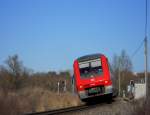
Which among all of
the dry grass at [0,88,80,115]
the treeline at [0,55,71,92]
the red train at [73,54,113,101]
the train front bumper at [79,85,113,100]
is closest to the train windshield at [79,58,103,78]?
the red train at [73,54,113,101]

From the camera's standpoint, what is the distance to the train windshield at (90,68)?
29.1m

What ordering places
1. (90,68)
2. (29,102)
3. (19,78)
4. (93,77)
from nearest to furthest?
1. (93,77)
2. (90,68)
3. (29,102)
4. (19,78)

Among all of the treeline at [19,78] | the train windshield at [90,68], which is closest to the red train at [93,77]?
the train windshield at [90,68]

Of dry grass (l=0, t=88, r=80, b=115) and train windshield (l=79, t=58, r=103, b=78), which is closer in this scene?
dry grass (l=0, t=88, r=80, b=115)

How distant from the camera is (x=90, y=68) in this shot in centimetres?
2916

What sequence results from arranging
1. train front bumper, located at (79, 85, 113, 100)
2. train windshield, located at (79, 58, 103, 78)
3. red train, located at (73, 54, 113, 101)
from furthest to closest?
train windshield, located at (79, 58, 103, 78), red train, located at (73, 54, 113, 101), train front bumper, located at (79, 85, 113, 100)

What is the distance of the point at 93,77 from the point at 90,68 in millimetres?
698

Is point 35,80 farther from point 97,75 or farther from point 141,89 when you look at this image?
point 97,75

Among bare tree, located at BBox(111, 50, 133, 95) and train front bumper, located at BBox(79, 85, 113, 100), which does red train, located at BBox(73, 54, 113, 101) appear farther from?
bare tree, located at BBox(111, 50, 133, 95)

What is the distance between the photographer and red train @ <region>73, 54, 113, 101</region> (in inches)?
1130

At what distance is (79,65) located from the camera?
2941 cm

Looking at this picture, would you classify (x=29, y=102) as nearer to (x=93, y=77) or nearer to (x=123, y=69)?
(x=93, y=77)

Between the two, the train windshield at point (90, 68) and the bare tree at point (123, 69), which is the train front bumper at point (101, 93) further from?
the bare tree at point (123, 69)

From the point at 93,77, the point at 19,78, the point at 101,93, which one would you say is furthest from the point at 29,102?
the point at 19,78
